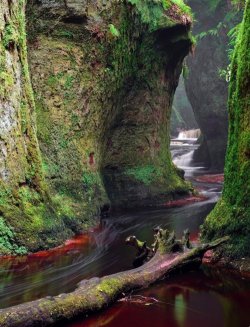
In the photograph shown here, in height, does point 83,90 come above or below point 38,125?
above

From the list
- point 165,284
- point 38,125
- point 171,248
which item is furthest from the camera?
point 38,125

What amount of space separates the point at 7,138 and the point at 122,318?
5.67 m

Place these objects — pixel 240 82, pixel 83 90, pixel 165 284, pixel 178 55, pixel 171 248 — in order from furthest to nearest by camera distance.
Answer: pixel 178 55 < pixel 83 90 < pixel 240 82 < pixel 171 248 < pixel 165 284

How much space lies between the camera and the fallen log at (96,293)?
17.1 feet

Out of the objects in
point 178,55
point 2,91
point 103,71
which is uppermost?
point 178,55

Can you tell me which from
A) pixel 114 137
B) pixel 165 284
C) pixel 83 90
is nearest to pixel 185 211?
pixel 114 137

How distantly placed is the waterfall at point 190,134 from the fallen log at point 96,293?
120 feet

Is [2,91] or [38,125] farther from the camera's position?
[38,125]

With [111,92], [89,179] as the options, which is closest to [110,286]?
[89,179]

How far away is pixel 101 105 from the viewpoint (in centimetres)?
1524

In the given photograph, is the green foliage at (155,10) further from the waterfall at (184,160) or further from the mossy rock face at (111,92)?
the waterfall at (184,160)

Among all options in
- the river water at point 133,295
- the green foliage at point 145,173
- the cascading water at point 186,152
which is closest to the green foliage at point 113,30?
the green foliage at point 145,173

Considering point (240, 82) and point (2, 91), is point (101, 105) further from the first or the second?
point (240, 82)

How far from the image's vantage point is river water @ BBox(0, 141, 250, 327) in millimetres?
5730
